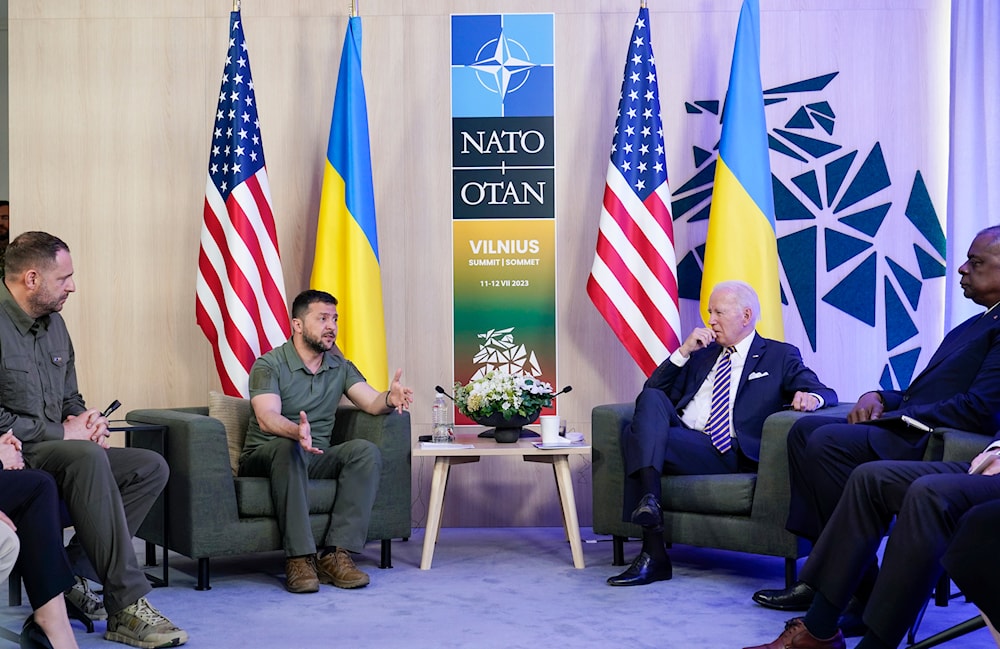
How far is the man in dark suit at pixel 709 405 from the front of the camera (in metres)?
4.24

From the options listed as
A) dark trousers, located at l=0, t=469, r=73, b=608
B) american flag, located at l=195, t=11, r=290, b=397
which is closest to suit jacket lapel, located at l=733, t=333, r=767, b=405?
american flag, located at l=195, t=11, r=290, b=397

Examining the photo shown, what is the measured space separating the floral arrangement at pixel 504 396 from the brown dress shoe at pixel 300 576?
1.02 m

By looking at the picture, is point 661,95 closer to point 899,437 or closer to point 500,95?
point 500,95

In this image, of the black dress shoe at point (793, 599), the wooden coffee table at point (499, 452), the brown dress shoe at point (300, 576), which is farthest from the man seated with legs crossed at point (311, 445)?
the black dress shoe at point (793, 599)

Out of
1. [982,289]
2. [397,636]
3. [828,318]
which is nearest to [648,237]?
[828,318]

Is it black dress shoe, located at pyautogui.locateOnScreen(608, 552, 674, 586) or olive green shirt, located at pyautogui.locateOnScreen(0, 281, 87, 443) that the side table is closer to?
olive green shirt, located at pyautogui.locateOnScreen(0, 281, 87, 443)

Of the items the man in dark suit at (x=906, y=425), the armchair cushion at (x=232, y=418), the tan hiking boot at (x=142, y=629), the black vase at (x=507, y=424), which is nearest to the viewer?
the tan hiking boot at (x=142, y=629)

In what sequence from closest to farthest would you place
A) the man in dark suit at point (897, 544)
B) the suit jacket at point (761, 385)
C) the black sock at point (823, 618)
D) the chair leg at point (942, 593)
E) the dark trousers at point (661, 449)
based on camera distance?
the man in dark suit at point (897, 544), the black sock at point (823, 618), the chair leg at point (942, 593), the dark trousers at point (661, 449), the suit jacket at point (761, 385)

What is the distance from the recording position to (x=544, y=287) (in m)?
5.76

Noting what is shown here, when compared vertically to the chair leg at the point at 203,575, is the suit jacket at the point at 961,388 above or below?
above

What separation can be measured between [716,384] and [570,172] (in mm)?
1679

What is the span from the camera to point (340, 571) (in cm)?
424

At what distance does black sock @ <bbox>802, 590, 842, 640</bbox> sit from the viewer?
122 inches

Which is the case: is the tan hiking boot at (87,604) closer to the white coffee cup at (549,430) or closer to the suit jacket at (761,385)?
the white coffee cup at (549,430)
